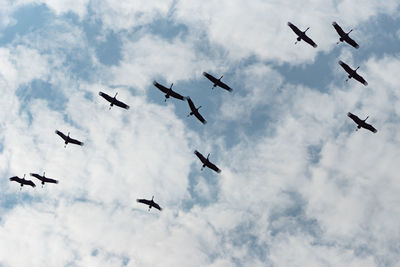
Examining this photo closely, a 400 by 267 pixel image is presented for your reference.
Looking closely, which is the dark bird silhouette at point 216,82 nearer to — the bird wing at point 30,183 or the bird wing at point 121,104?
the bird wing at point 121,104

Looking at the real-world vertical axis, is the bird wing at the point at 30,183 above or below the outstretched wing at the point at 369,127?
below

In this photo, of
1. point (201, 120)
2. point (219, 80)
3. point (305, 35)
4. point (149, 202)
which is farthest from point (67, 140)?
point (305, 35)

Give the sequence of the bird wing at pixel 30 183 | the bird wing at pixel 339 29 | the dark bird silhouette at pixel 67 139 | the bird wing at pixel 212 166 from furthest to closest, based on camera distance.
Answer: the bird wing at pixel 30 183 → the dark bird silhouette at pixel 67 139 → the bird wing at pixel 212 166 → the bird wing at pixel 339 29

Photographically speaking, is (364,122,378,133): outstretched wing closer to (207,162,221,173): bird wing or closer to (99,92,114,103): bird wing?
(207,162,221,173): bird wing

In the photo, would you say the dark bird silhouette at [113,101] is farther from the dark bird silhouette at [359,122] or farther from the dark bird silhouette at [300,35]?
the dark bird silhouette at [359,122]

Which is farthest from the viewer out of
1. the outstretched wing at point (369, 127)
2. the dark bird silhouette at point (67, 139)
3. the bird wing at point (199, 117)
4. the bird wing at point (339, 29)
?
the dark bird silhouette at point (67, 139)

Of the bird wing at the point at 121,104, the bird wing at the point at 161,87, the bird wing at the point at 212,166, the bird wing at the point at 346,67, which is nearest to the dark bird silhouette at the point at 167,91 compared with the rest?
the bird wing at the point at 161,87

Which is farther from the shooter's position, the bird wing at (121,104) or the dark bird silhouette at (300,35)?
the bird wing at (121,104)

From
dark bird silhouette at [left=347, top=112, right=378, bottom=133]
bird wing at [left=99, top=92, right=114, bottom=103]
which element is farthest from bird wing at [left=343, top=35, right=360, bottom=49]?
bird wing at [left=99, top=92, right=114, bottom=103]

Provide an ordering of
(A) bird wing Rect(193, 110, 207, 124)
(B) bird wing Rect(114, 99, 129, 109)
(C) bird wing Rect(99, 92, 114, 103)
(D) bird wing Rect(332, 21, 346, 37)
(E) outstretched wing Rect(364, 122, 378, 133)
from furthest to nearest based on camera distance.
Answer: (B) bird wing Rect(114, 99, 129, 109)
(A) bird wing Rect(193, 110, 207, 124)
(C) bird wing Rect(99, 92, 114, 103)
(E) outstretched wing Rect(364, 122, 378, 133)
(D) bird wing Rect(332, 21, 346, 37)

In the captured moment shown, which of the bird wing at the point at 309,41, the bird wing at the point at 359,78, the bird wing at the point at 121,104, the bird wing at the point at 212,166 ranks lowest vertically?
the bird wing at the point at 212,166

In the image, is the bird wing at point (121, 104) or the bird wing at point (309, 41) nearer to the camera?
the bird wing at point (309, 41)

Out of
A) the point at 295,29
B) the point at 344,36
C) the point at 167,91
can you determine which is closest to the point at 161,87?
the point at 167,91

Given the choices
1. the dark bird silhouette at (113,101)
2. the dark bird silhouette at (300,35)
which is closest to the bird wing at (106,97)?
the dark bird silhouette at (113,101)
